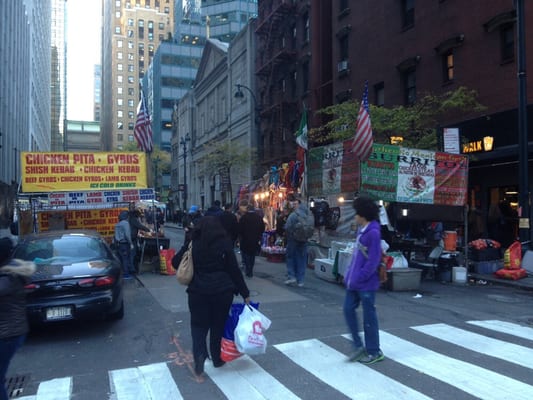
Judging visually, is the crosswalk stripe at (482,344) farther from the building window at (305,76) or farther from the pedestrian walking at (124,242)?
the building window at (305,76)

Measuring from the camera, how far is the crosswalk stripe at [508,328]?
6713mm

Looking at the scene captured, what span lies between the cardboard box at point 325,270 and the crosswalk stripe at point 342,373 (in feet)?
16.6

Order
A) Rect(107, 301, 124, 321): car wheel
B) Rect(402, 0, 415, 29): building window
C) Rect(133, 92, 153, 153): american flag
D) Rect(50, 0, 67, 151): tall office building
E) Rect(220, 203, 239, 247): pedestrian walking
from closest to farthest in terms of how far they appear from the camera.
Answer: Rect(107, 301, 124, 321): car wheel → Rect(220, 203, 239, 247): pedestrian walking → Rect(133, 92, 153, 153): american flag → Rect(402, 0, 415, 29): building window → Rect(50, 0, 67, 151): tall office building

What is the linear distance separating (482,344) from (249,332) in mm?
3232

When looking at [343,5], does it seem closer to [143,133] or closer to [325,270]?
[143,133]

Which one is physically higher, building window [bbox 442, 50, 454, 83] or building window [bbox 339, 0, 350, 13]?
building window [bbox 339, 0, 350, 13]

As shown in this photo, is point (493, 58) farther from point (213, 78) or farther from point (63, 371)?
point (213, 78)

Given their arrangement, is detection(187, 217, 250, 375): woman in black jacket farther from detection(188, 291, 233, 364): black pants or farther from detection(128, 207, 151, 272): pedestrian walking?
detection(128, 207, 151, 272): pedestrian walking

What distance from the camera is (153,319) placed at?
780cm

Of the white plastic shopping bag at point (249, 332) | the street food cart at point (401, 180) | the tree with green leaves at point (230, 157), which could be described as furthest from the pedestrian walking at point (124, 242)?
the tree with green leaves at point (230, 157)

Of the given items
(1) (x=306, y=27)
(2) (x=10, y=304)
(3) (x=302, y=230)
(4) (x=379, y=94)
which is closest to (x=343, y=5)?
(1) (x=306, y=27)

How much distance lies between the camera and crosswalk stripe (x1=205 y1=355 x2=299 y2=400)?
15.0 ft

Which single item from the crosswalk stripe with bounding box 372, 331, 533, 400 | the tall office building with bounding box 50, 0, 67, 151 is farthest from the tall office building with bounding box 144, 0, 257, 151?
the crosswalk stripe with bounding box 372, 331, 533, 400

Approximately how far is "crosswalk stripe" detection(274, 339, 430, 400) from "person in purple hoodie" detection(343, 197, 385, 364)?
23cm
